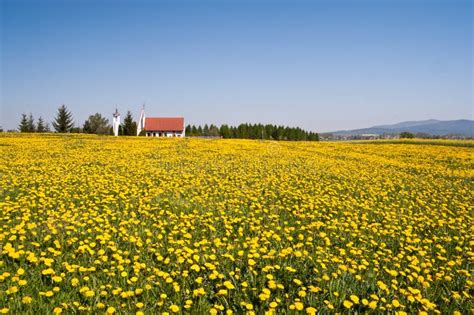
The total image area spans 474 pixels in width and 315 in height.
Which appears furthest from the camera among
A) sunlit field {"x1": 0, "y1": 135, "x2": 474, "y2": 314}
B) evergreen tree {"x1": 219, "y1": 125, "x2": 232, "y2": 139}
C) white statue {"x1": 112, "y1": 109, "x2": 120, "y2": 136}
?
evergreen tree {"x1": 219, "y1": 125, "x2": 232, "y2": 139}

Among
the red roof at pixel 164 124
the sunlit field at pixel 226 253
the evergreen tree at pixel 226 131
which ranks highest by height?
the red roof at pixel 164 124

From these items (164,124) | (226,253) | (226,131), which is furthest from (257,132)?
(226,253)

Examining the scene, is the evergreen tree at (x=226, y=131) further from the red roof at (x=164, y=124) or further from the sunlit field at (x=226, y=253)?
Result: the sunlit field at (x=226, y=253)

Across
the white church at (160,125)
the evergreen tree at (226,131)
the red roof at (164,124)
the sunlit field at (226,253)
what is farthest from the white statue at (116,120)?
the sunlit field at (226,253)

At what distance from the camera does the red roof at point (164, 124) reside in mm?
91688

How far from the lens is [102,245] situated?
5.10 metres

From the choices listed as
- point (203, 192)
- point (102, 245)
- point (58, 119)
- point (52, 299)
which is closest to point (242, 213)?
point (203, 192)

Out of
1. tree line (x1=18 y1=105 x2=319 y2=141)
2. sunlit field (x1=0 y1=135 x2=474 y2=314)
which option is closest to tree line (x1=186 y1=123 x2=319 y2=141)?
tree line (x1=18 y1=105 x2=319 y2=141)

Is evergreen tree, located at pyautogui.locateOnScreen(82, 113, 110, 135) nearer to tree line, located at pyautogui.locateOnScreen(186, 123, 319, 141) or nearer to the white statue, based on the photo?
the white statue

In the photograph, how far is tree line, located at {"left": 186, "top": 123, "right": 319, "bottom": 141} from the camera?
99250 millimetres

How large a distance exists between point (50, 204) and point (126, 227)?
8.05ft

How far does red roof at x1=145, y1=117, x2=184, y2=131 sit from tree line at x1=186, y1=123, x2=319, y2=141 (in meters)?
8.09

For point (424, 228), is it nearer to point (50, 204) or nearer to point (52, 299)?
point (52, 299)

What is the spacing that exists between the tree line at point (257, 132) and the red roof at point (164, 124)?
8.09 m
